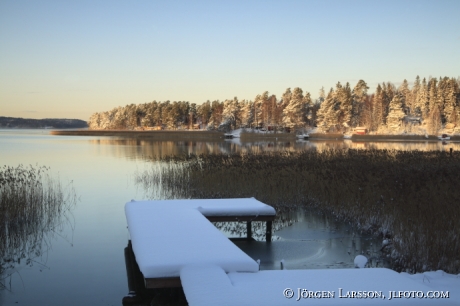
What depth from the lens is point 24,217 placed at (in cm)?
1069

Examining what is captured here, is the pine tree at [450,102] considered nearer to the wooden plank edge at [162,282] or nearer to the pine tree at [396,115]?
the pine tree at [396,115]

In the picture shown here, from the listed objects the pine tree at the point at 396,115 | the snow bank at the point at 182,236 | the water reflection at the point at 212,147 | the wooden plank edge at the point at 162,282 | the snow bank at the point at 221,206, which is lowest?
the water reflection at the point at 212,147

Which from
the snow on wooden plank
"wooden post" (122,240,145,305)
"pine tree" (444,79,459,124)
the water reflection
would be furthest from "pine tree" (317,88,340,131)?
"wooden post" (122,240,145,305)

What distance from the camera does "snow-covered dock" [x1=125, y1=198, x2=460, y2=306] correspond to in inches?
159

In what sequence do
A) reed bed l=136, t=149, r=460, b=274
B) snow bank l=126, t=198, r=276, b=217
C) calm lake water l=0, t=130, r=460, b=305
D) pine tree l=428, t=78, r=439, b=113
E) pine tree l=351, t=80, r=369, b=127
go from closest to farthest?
calm lake water l=0, t=130, r=460, b=305
reed bed l=136, t=149, r=460, b=274
snow bank l=126, t=198, r=276, b=217
pine tree l=428, t=78, r=439, b=113
pine tree l=351, t=80, r=369, b=127

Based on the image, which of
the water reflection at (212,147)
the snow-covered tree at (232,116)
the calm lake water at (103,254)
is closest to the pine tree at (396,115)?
the water reflection at (212,147)

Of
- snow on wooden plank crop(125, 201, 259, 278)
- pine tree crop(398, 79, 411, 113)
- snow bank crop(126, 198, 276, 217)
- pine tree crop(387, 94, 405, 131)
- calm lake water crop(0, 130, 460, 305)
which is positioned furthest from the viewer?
pine tree crop(398, 79, 411, 113)

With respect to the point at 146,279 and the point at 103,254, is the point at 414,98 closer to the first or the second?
the point at 103,254

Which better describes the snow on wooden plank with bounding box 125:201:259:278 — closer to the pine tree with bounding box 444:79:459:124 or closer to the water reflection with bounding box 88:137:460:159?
the water reflection with bounding box 88:137:460:159

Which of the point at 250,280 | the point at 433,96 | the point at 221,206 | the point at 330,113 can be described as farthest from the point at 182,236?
the point at 433,96

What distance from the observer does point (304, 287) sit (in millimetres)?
4312

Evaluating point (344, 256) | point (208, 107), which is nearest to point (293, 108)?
point (208, 107)

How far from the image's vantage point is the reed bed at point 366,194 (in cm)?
729

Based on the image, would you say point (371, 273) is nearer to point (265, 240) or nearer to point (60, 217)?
point (265, 240)
